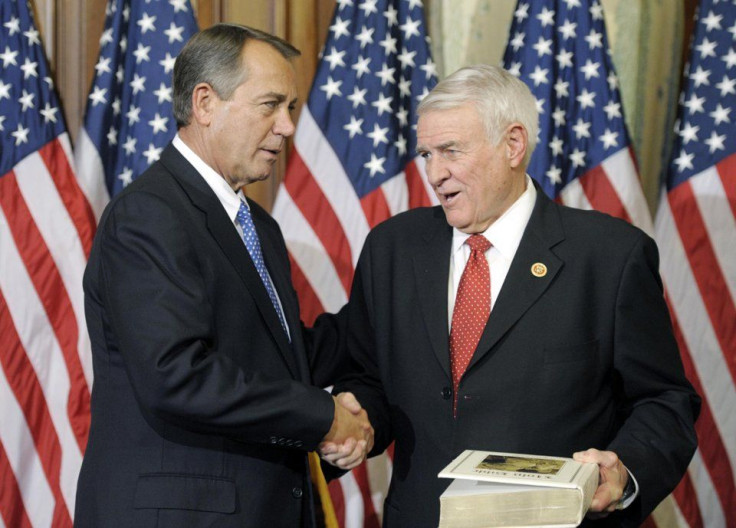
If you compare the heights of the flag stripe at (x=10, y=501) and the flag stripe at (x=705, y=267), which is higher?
the flag stripe at (x=705, y=267)

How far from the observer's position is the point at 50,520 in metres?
3.37

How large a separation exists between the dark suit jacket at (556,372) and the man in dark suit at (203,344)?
7.8 inches

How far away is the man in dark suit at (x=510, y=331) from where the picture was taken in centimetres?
223

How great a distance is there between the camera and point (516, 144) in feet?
7.97

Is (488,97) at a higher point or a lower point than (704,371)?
higher

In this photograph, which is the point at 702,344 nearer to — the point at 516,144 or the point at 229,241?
the point at 516,144

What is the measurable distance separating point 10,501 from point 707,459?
2571mm

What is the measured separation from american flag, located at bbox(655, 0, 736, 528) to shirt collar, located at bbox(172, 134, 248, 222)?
1.86 m

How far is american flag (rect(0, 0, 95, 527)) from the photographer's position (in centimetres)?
330

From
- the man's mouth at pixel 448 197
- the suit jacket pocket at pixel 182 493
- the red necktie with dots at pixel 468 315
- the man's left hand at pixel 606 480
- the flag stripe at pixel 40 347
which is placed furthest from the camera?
the flag stripe at pixel 40 347

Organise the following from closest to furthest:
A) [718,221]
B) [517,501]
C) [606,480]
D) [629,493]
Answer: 1. [517,501]
2. [606,480]
3. [629,493]
4. [718,221]

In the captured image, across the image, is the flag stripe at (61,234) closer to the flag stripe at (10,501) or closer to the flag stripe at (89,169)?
the flag stripe at (89,169)

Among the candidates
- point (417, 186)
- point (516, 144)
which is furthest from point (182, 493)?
point (417, 186)

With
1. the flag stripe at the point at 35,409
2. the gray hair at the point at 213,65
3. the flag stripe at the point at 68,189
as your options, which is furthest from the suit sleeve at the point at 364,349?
the flag stripe at the point at 35,409
